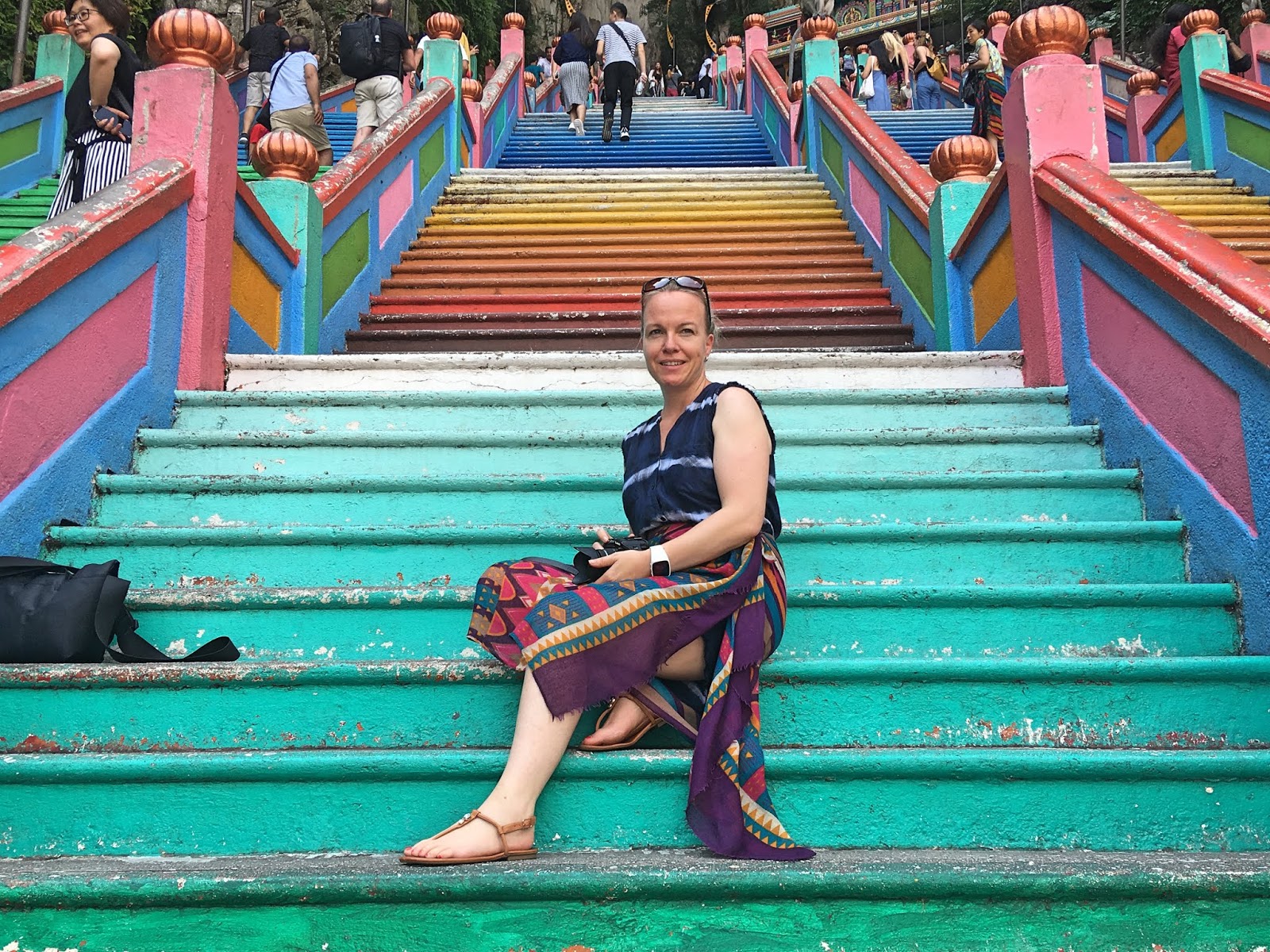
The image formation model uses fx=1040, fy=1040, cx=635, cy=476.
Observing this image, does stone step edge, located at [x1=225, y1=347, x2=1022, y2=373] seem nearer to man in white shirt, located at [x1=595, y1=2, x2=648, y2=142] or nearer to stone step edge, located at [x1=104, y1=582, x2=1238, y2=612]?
stone step edge, located at [x1=104, y1=582, x2=1238, y2=612]

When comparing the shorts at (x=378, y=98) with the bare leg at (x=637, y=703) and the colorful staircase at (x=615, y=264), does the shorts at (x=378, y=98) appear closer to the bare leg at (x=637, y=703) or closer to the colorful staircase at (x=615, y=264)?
the colorful staircase at (x=615, y=264)

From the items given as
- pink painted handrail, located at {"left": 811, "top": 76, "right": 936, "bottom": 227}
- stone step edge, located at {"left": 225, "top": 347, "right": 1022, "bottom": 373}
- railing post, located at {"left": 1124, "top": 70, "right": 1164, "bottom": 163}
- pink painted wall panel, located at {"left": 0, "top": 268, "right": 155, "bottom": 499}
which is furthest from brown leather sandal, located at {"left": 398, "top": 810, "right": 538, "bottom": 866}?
railing post, located at {"left": 1124, "top": 70, "right": 1164, "bottom": 163}

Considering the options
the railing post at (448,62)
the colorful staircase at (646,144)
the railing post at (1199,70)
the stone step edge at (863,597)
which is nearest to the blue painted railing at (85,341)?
the stone step edge at (863,597)

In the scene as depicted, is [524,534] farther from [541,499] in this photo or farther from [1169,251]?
[1169,251]

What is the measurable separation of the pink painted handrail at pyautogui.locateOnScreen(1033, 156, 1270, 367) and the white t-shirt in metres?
7.30

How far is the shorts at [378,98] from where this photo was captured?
856 cm

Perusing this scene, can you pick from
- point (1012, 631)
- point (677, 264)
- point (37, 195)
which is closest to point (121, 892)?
point (1012, 631)

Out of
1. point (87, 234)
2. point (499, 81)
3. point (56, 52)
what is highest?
point (56, 52)

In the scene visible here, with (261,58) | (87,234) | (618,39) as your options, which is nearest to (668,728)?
(87,234)

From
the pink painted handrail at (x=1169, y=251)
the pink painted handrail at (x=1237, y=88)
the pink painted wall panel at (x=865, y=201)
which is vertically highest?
the pink painted handrail at (x=1237, y=88)

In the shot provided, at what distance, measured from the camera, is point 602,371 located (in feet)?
13.2

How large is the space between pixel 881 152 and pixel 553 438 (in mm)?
3638

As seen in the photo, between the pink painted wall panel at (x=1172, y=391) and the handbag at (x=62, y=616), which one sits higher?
the pink painted wall panel at (x=1172, y=391)

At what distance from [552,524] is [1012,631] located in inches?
49.5
